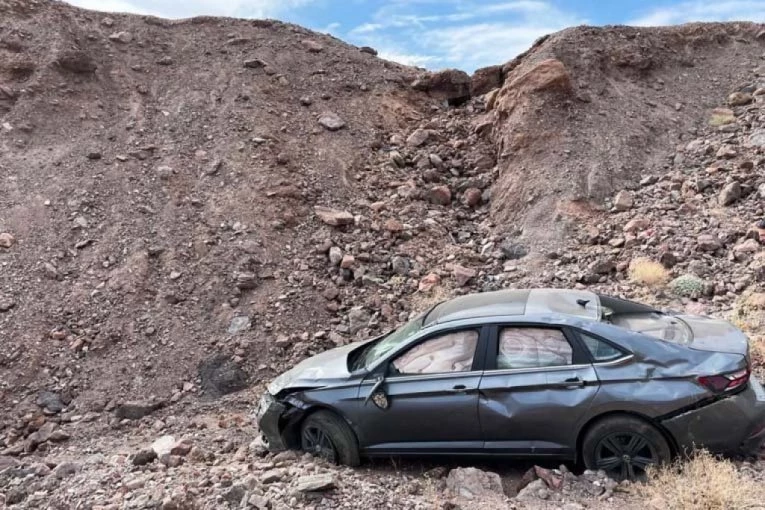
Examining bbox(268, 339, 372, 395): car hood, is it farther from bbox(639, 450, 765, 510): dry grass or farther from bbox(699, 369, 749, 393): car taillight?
bbox(699, 369, 749, 393): car taillight

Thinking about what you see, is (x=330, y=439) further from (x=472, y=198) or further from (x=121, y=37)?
(x=121, y=37)

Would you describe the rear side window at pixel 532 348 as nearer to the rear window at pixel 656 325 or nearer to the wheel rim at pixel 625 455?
the rear window at pixel 656 325

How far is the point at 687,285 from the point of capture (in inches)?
336

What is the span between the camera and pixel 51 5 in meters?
16.3

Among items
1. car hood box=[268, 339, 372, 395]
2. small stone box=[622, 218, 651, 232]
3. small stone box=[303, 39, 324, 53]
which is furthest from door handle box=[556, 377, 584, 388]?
small stone box=[303, 39, 324, 53]

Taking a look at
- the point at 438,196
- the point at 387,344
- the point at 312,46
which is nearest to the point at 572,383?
the point at 387,344

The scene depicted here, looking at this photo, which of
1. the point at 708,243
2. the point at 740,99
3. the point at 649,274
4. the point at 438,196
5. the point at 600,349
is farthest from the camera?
the point at 740,99

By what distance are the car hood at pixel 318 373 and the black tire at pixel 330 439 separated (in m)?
0.29

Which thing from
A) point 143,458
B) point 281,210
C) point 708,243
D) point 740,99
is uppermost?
point 740,99

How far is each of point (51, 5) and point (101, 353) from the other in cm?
1150

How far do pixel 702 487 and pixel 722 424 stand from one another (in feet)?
1.80

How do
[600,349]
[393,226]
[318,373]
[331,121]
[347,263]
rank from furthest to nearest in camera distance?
1. [331,121]
2. [393,226]
3. [347,263]
4. [318,373]
5. [600,349]

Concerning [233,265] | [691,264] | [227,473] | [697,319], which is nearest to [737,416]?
[697,319]

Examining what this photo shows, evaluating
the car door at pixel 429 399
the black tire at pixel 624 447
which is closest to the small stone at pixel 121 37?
Answer: the car door at pixel 429 399
